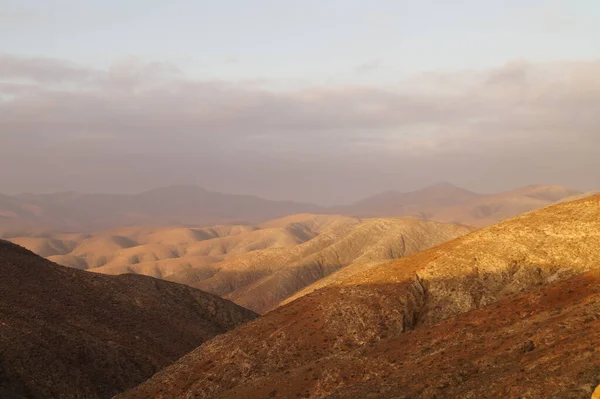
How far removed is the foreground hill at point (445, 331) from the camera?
29500mm

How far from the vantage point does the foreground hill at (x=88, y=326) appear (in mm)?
57625

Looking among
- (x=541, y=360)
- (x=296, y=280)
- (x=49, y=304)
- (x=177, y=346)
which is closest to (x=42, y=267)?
(x=49, y=304)

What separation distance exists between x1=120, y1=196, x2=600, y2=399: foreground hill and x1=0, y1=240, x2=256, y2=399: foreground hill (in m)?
13.2

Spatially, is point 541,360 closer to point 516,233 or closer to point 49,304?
point 516,233

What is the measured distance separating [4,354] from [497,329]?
47.6 m

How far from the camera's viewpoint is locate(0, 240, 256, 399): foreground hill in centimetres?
5762

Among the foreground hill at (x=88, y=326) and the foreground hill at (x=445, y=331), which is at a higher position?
the foreground hill at (x=445, y=331)

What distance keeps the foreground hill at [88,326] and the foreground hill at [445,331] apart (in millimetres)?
13200

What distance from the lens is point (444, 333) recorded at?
1630 inches

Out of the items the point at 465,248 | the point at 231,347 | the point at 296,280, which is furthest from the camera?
the point at 296,280

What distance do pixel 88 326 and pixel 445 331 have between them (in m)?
51.4

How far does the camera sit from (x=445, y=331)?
1644 inches

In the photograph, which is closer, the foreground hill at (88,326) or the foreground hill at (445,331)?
the foreground hill at (445,331)

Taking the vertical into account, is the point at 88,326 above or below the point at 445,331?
below
